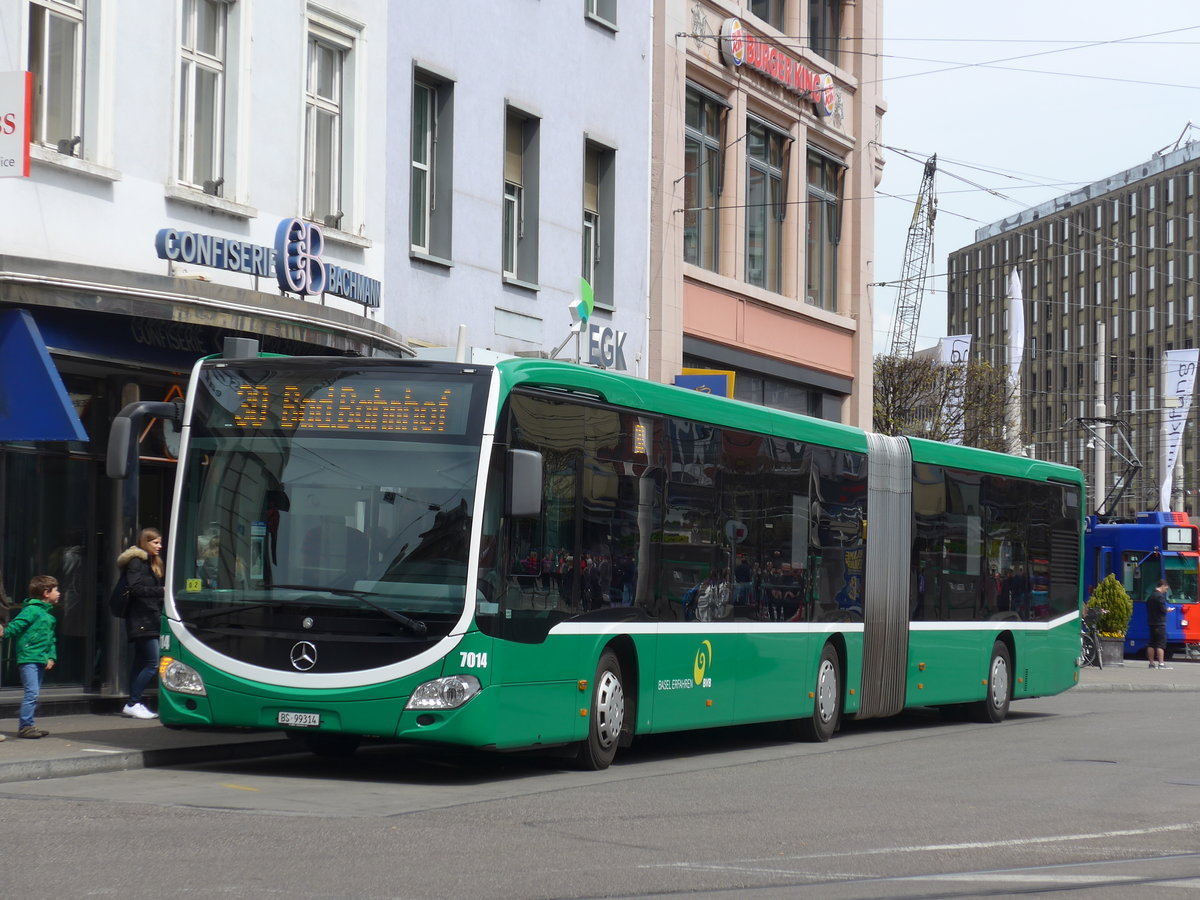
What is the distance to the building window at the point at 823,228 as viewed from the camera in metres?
32.7

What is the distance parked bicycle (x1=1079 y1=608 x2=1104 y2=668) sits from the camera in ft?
116

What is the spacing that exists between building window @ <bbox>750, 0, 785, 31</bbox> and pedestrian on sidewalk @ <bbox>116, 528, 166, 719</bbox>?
1757 centimetres

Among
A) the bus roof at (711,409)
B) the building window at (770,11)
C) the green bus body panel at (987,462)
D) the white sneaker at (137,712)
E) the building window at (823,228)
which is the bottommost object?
the white sneaker at (137,712)

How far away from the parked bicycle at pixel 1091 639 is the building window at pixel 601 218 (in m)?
13.9

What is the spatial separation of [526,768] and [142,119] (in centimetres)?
705

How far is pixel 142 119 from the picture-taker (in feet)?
55.6

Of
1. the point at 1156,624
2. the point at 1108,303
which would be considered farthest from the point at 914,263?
the point at 1156,624

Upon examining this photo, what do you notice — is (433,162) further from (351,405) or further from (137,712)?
(351,405)

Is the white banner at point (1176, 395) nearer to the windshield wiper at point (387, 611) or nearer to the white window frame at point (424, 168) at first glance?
the white window frame at point (424, 168)

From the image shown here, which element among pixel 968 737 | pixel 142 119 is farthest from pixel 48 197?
pixel 968 737

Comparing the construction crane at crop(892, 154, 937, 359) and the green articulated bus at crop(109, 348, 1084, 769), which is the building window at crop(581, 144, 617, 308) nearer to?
the green articulated bus at crop(109, 348, 1084, 769)

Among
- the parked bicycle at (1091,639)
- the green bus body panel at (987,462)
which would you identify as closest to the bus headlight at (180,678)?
the green bus body panel at (987,462)

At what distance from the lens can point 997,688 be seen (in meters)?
21.4

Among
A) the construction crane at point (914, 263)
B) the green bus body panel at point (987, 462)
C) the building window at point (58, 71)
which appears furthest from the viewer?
the construction crane at point (914, 263)
